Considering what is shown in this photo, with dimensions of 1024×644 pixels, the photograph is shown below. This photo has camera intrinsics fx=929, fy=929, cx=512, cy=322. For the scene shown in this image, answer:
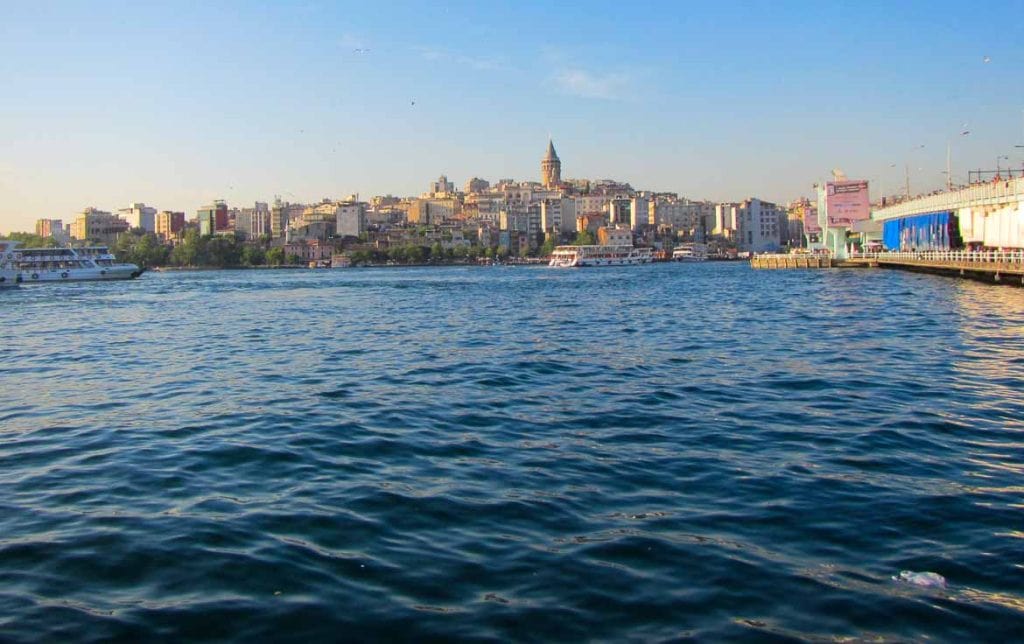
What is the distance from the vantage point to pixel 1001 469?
7352 mm

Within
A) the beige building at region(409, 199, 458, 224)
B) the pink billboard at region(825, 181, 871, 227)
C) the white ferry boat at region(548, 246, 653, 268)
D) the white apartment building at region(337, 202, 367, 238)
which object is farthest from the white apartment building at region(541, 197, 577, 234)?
the pink billboard at region(825, 181, 871, 227)

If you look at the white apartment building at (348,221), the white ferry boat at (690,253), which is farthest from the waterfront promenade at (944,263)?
the white apartment building at (348,221)

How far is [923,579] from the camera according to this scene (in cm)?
497

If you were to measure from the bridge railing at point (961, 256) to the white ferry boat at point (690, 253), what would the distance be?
284ft

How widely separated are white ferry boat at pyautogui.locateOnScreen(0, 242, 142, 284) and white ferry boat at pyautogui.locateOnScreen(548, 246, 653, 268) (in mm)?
50715

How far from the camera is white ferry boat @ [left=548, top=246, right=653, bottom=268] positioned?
111250 mm

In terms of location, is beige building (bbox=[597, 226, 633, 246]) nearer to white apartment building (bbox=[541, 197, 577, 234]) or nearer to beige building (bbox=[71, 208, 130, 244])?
white apartment building (bbox=[541, 197, 577, 234])

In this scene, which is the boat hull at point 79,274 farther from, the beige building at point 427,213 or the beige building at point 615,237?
the beige building at point 427,213

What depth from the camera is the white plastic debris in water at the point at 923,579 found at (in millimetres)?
4910

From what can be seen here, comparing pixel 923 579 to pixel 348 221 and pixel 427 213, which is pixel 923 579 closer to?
pixel 348 221

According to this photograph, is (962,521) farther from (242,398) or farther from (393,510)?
(242,398)

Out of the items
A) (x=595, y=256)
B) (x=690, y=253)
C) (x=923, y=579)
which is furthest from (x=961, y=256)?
(x=690, y=253)

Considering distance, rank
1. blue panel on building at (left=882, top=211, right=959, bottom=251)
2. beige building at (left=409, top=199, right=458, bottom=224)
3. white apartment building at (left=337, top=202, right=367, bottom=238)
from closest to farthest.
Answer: blue panel on building at (left=882, top=211, right=959, bottom=251) → white apartment building at (left=337, top=202, right=367, bottom=238) → beige building at (left=409, top=199, right=458, bottom=224)

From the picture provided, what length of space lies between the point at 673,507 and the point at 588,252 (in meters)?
111
